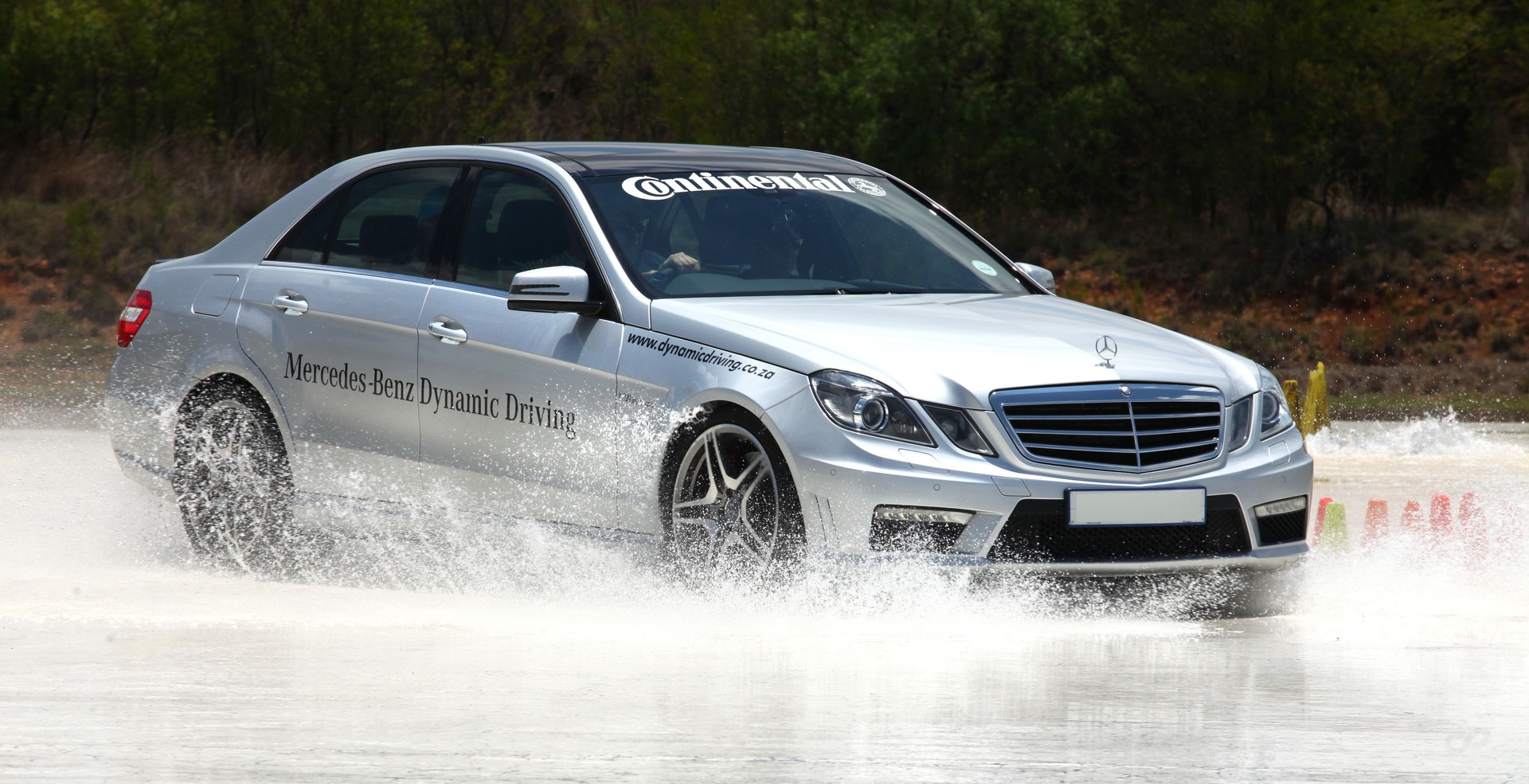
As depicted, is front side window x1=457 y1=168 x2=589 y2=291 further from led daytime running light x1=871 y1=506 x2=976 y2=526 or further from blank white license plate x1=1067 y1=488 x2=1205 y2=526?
blank white license plate x1=1067 y1=488 x2=1205 y2=526

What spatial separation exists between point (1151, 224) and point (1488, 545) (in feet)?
91.0

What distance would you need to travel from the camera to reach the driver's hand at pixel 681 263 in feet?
24.9

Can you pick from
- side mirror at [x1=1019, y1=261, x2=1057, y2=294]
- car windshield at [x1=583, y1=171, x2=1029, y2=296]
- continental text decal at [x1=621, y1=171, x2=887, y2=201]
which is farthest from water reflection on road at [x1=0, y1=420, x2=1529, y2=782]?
side mirror at [x1=1019, y1=261, x2=1057, y2=294]

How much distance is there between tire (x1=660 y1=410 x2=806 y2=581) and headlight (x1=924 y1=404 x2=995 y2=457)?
502 mm

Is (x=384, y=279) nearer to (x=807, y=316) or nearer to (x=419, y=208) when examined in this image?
(x=419, y=208)

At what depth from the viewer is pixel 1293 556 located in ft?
23.6

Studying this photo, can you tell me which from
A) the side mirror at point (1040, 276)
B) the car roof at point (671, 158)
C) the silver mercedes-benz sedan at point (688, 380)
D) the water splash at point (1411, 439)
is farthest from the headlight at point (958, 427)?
the water splash at point (1411, 439)

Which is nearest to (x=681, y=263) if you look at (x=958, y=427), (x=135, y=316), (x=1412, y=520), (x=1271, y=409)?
(x=958, y=427)

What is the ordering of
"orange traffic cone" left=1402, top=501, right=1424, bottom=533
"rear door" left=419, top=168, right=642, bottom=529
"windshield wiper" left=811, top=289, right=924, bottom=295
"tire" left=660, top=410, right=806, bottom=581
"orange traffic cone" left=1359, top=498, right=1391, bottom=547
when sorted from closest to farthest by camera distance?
"tire" left=660, top=410, right=806, bottom=581
"rear door" left=419, top=168, right=642, bottom=529
"windshield wiper" left=811, top=289, right=924, bottom=295
"orange traffic cone" left=1359, top=498, right=1391, bottom=547
"orange traffic cone" left=1402, top=501, right=1424, bottom=533

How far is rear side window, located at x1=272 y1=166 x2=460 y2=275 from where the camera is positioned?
26.9 ft

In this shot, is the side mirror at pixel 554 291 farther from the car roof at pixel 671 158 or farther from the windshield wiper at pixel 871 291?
the windshield wiper at pixel 871 291

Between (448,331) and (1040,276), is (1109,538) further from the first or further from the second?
(448,331)

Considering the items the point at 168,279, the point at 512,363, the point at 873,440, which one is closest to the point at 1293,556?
the point at 873,440

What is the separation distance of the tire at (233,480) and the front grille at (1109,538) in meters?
3.21
